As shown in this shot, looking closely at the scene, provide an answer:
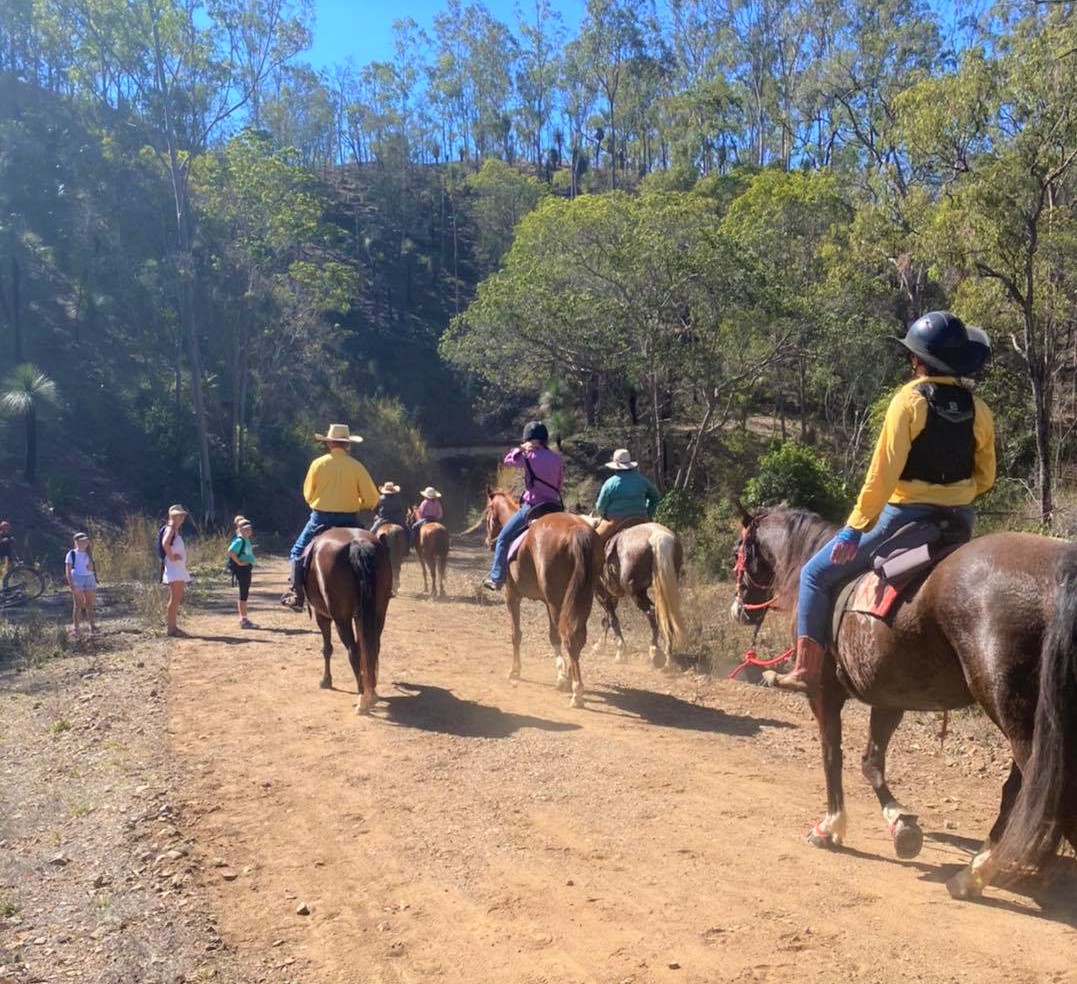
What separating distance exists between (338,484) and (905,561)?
6402mm

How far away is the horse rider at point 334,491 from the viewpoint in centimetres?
974

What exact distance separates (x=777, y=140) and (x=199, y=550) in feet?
154

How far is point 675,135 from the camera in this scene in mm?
60500

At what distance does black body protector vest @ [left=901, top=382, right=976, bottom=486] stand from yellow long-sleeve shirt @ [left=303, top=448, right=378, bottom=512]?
6119 millimetres

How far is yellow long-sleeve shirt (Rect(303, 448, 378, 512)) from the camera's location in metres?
9.74

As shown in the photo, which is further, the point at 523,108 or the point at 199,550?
the point at 523,108

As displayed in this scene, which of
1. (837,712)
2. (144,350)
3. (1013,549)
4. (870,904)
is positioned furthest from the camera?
(144,350)

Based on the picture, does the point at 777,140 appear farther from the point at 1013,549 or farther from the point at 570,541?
the point at 1013,549

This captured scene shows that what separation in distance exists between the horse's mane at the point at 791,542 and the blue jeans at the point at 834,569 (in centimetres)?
143

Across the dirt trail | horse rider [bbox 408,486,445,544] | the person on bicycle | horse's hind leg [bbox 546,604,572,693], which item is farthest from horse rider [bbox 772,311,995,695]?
the person on bicycle

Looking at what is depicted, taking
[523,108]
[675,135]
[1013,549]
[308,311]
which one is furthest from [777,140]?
[1013,549]

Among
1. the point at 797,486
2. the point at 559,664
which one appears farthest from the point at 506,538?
Answer: the point at 797,486

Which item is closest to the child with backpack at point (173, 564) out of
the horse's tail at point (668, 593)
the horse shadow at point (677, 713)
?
the horse shadow at point (677, 713)

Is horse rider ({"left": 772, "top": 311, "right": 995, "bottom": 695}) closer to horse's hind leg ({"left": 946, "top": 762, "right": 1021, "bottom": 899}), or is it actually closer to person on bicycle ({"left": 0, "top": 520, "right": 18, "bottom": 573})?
horse's hind leg ({"left": 946, "top": 762, "right": 1021, "bottom": 899})
